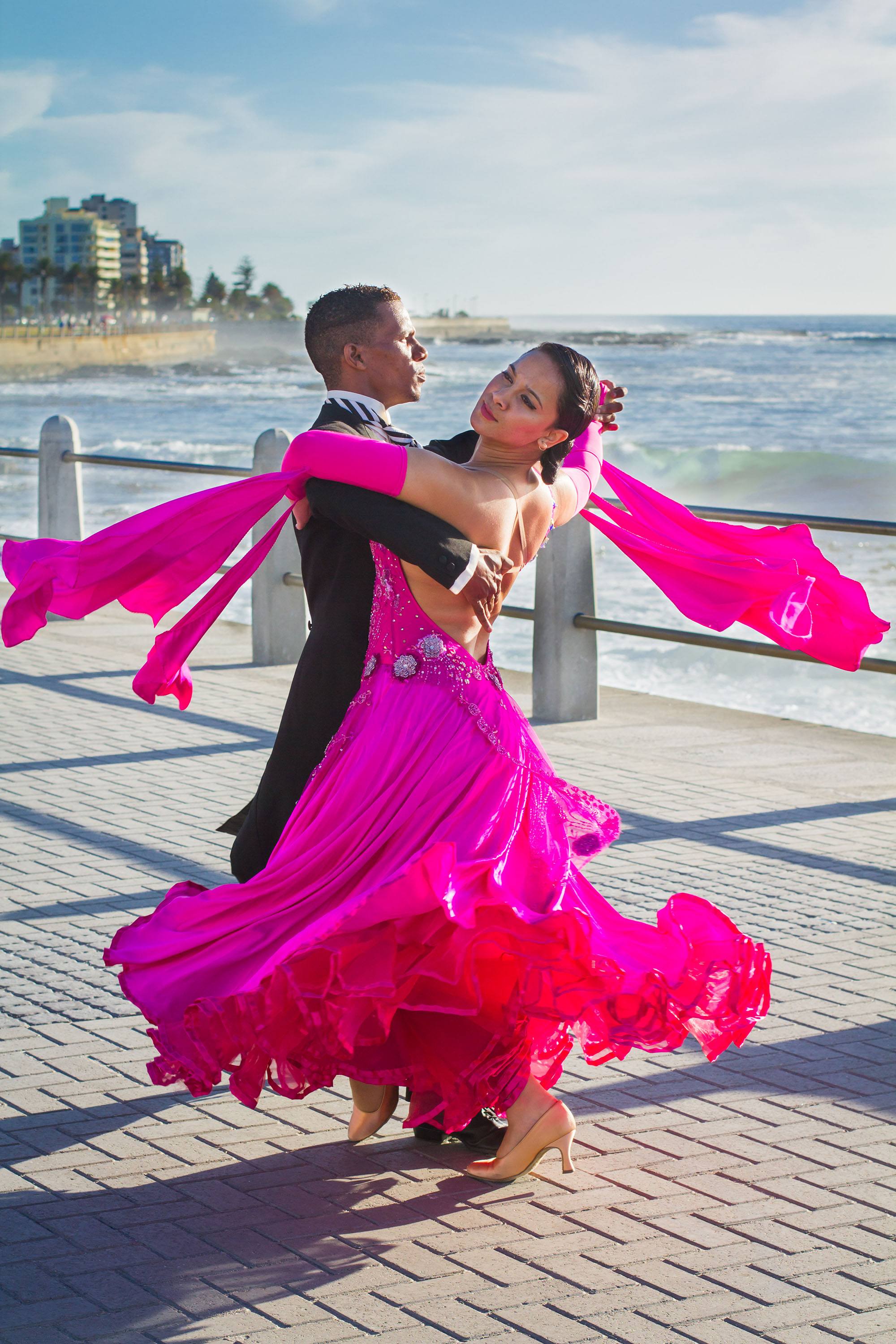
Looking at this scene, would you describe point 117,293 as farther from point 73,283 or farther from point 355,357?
point 355,357

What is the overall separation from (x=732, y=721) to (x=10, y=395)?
87222 millimetres

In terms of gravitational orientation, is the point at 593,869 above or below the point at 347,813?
below

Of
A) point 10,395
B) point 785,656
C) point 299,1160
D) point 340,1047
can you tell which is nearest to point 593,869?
point 785,656

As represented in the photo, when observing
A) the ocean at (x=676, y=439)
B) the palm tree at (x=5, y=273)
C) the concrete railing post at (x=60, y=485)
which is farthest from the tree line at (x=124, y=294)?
the concrete railing post at (x=60, y=485)

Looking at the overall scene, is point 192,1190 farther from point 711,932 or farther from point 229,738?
point 229,738

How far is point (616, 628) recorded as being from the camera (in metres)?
7.75

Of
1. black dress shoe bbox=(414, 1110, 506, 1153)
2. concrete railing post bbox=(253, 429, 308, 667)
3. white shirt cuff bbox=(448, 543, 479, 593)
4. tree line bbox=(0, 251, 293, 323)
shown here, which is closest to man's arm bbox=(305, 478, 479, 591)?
white shirt cuff bbox=(448, 543, 479, 593)

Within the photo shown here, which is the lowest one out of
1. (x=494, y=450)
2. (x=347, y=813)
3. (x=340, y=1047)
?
(x=340, y=1047)

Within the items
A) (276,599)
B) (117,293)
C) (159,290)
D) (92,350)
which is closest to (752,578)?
(276,599)

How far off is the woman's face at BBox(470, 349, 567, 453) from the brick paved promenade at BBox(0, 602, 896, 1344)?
5.18 feet

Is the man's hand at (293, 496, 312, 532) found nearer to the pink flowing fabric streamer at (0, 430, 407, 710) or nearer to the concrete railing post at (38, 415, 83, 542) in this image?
the pink flowing fabric streamer at (0, 430, 407, 710)

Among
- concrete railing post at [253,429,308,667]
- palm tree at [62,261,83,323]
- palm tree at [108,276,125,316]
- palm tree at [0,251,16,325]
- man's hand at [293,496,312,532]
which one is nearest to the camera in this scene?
man's hand at [293,496,312,532]

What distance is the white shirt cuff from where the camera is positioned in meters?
3.00

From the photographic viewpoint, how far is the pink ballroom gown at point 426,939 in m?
2.82
